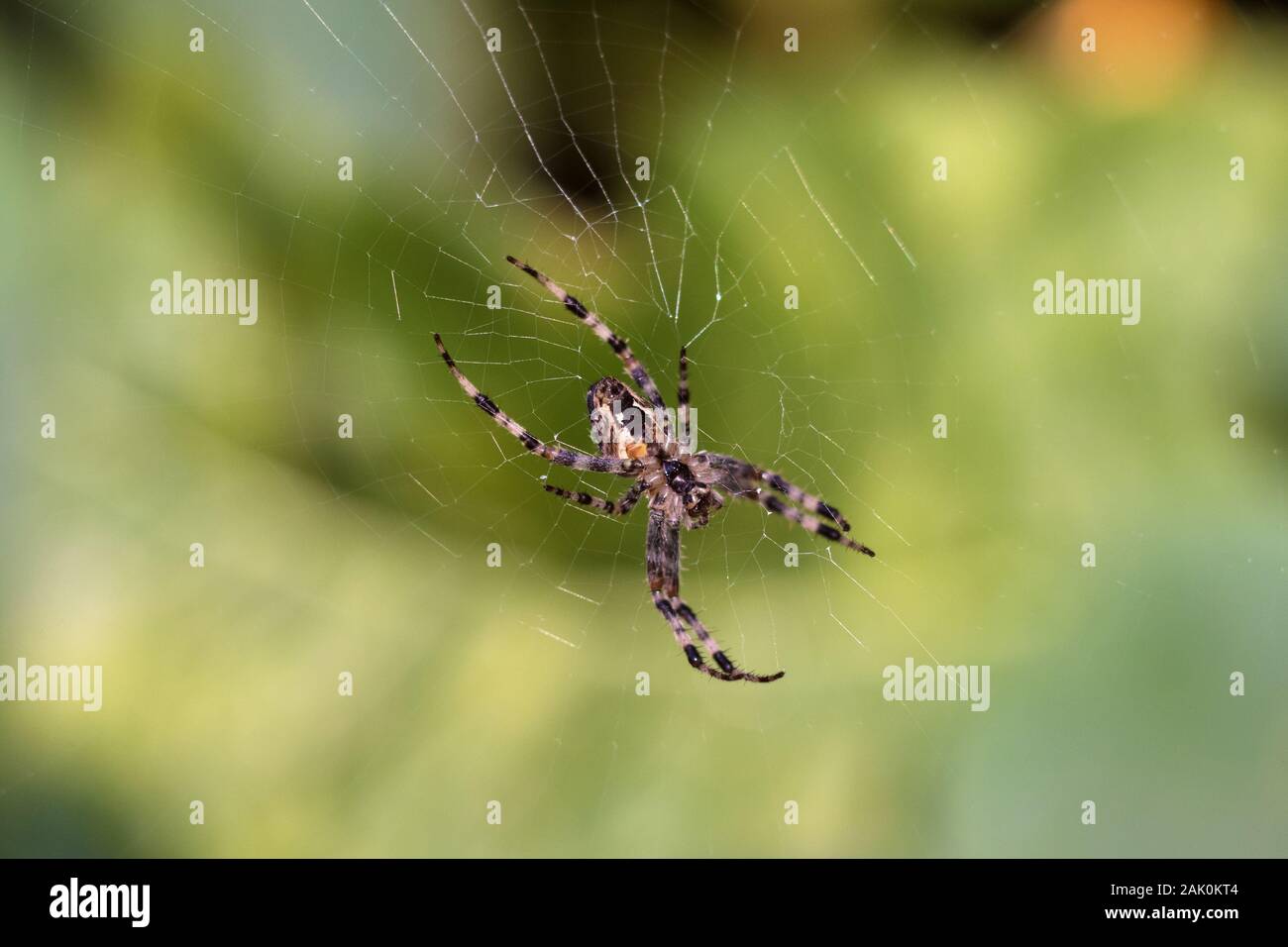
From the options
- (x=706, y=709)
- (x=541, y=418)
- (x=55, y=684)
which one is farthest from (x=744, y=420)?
(x=55, y=684)

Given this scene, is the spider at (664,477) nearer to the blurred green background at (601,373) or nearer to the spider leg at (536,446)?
the spider leg at (536,446)

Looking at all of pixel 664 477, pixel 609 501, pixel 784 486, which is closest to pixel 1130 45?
pixel 784 486

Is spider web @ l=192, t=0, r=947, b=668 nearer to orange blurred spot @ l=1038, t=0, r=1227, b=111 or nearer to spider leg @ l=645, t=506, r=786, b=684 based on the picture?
spider leg @ l=645, t=506, r=786, b=684


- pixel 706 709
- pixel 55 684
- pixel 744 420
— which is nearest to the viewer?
pixel 55 684

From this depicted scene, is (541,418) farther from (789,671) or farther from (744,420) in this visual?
(789,671)
